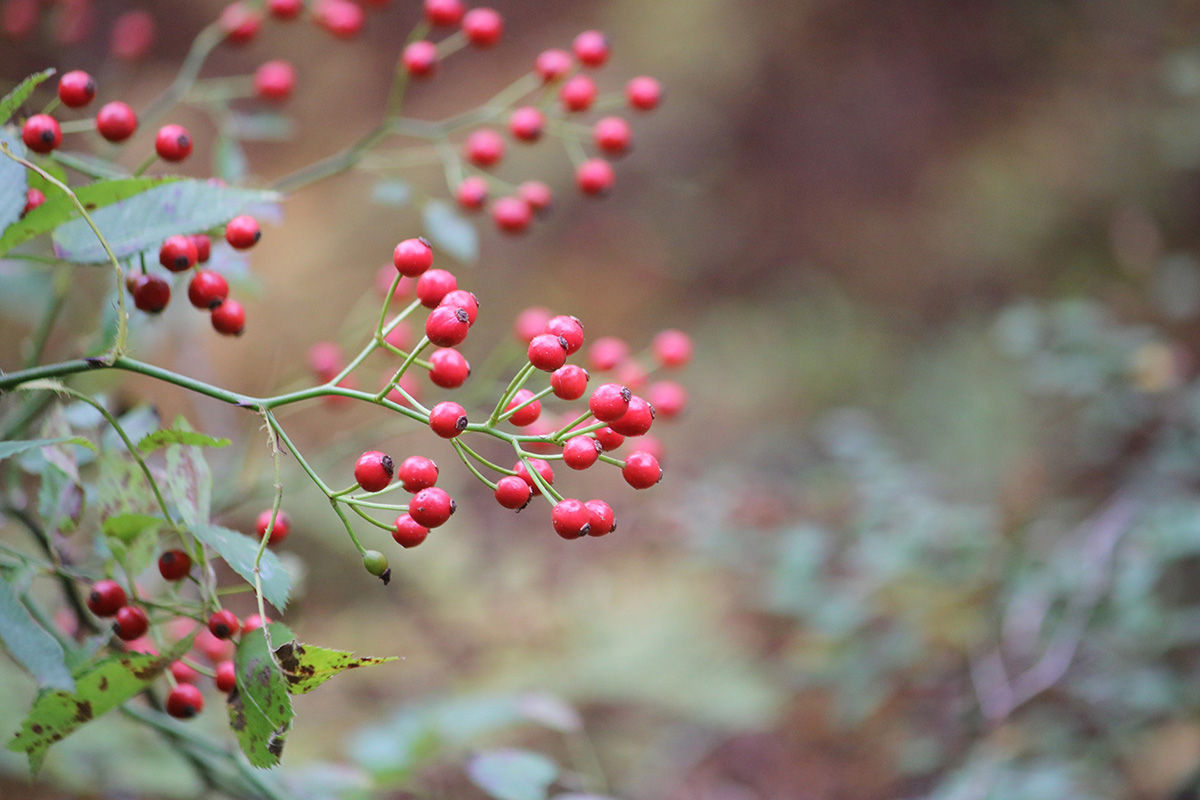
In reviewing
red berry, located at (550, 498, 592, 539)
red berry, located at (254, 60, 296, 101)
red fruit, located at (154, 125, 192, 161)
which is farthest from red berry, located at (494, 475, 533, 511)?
red berry, located at (254, 60, 296, 101)

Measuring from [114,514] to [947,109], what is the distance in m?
4.66

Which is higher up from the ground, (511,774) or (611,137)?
(611,137)

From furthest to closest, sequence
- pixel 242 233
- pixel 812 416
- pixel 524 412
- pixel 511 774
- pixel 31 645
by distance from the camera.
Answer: pixel 812 416 < pixel 511 774 < pixel 242 233 < pixel 524 412 < pixel 31 645

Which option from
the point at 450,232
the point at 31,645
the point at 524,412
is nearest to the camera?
the point at 31,645

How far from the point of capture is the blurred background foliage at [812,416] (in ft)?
5.23

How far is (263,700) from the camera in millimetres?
591

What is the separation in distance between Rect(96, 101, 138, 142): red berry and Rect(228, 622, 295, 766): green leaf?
0.50 metres

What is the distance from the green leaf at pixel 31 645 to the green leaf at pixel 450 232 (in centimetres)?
61

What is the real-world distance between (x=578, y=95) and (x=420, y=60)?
21 centimetres

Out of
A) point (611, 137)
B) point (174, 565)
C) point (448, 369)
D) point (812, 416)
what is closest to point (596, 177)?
point (611, 137)

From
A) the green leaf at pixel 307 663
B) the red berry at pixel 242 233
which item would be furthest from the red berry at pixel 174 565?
the red berry at pixel 242 233

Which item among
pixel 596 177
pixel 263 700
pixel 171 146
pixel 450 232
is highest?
pixel 596 177

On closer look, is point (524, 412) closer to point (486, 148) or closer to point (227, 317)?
point (227, 317)

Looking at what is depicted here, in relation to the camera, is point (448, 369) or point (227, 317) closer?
point (448, 369)
